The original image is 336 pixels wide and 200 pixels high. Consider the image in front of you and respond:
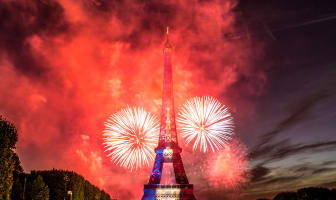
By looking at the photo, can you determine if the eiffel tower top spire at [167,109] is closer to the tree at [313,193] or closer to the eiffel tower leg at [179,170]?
the eiffel tower leg at [179,170]

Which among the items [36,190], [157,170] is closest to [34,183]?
[36,190]

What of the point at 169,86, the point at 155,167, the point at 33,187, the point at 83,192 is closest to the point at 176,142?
the point at 155,167

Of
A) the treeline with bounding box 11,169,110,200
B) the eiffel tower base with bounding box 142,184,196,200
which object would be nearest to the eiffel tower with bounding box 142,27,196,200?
the eiffel tower base with bounding box 142,184,196,200

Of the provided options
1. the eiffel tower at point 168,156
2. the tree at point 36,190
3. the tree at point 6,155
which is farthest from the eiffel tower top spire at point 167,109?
the tree at point 6,155

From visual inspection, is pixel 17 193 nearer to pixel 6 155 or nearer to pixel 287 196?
pixel 6 155

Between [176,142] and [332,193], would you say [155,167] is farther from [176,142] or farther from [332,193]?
[332,193]

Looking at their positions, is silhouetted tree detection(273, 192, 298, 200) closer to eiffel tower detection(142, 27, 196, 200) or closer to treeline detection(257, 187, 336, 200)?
treeline detection(257, 187, 336, 200)

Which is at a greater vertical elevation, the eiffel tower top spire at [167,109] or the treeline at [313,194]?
the eiffel tower top spire at [167,109]
